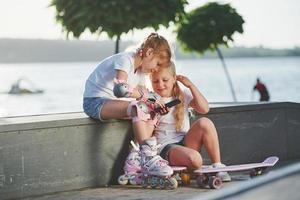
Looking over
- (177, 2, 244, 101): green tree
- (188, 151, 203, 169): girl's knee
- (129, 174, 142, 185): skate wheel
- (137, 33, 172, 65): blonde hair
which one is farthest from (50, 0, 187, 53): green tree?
(177, 2, 244, 101): green tree

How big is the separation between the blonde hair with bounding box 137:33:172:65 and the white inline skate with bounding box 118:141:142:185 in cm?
73

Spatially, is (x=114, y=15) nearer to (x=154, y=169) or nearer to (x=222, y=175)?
(x=222, y=175)

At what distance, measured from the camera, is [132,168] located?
6227 mm

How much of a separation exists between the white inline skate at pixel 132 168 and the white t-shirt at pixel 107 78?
0.46 meters

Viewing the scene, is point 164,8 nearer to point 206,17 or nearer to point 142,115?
point 142,115

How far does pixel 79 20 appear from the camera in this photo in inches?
1070

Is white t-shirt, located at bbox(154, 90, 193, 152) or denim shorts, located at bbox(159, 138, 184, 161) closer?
denim shorts, located at bbox(159, 138, 184, 161)

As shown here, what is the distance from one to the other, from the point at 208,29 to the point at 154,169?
43774 millimetres

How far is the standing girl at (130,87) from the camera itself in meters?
5.98

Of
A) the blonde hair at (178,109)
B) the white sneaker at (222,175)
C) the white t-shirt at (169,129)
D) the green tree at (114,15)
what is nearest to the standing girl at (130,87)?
the white t-shirt at (169,129)

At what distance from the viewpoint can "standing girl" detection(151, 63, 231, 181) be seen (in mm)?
6016

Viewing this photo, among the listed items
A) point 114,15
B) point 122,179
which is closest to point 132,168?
point 122,179

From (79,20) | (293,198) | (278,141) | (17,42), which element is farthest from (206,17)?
(17,42)

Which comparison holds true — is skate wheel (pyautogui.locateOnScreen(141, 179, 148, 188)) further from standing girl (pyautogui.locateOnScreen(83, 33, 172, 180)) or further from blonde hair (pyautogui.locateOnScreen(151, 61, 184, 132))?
blonde hair (pyautogui.locateOnScreen(151, 61, 184, 132))
